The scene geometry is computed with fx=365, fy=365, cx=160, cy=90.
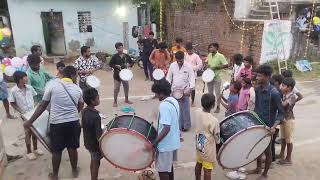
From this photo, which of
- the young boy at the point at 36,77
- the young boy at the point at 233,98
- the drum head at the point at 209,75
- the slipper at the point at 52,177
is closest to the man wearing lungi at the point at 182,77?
the drum head at the point at 209,75

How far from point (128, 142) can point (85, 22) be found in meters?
11.9

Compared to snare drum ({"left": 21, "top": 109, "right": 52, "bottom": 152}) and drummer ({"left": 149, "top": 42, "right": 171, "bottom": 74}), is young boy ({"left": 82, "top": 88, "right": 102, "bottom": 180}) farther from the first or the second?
drummer ({"left": 149, "top": 42, "right": 171, "bottom": 74})

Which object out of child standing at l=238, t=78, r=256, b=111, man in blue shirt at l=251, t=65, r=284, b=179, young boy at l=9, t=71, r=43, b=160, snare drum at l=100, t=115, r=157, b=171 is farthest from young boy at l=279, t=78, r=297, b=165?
young boy at l=9, t=71, r=43, b=160

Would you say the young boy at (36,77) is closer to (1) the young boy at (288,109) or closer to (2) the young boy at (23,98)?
(2) the young boy at (23,98)

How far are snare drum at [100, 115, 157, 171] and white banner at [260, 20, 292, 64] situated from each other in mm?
9024

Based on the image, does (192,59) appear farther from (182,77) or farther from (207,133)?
(207,133)

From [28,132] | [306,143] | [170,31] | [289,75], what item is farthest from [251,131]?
[170,31]

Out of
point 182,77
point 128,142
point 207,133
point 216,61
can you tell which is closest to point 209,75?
point 216,61

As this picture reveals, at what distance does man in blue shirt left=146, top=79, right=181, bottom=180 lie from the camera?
4.36 m

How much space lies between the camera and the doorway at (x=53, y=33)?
600 inches

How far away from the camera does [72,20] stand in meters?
15.3

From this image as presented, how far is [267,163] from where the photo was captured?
17.4 ft

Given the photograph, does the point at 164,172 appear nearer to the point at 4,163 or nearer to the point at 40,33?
the point at 4,163

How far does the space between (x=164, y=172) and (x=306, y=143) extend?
3337 millimetres
